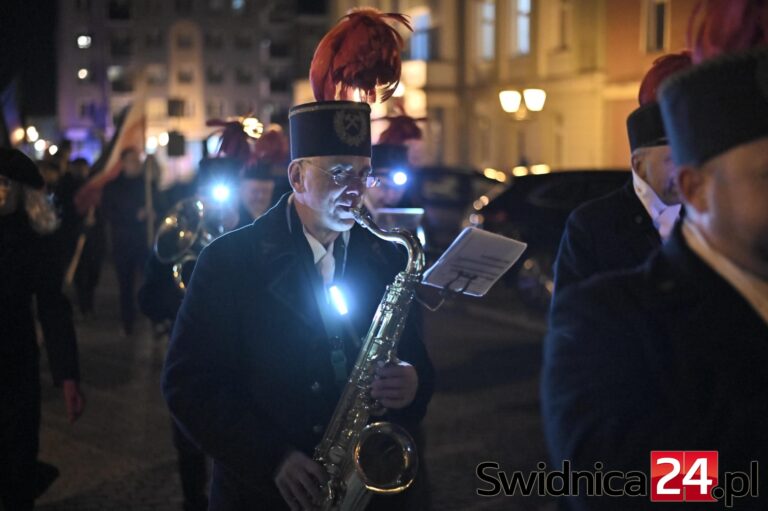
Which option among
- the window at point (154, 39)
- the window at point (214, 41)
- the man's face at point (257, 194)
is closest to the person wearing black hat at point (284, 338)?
the man's face at point (257, 194)

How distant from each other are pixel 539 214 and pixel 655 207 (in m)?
10.5

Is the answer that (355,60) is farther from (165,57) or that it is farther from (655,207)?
(165,57)

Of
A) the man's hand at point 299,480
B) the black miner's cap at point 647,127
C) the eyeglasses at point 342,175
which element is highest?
the black miner's cap at point 647,127

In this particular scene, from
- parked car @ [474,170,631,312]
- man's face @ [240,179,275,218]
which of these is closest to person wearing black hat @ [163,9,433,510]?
man's face @ [240,179,275,218]

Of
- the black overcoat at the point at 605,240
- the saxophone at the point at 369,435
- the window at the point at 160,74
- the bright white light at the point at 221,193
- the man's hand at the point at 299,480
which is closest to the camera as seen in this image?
the man's hand at the point at 299,480

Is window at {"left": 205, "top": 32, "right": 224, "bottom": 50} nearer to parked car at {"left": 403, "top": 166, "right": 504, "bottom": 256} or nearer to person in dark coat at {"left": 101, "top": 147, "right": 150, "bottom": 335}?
parked car at {"left": 403, "top": 166, "right": 504, "bottom": 256}

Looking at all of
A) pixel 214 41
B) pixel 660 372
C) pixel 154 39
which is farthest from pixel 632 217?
pixel 214 41

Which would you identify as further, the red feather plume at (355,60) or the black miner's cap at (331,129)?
the red feather plume at (355,60)

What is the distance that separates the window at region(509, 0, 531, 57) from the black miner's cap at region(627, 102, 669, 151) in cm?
2598

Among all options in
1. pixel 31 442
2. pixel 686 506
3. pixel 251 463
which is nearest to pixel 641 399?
pixel 686 506

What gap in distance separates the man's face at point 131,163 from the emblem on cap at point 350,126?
960 cm

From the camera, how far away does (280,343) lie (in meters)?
3.04

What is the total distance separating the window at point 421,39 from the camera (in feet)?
115

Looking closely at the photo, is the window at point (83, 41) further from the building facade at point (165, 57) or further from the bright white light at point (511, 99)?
the bright white light at point (511, 99)
